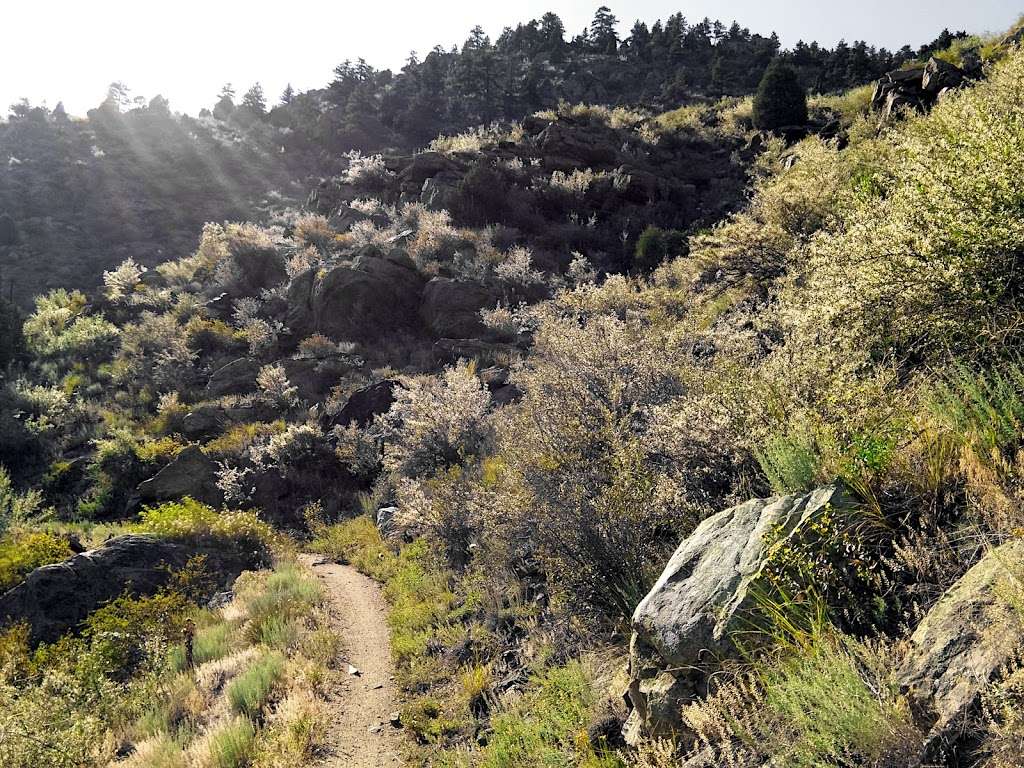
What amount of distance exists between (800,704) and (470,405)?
12.1 m

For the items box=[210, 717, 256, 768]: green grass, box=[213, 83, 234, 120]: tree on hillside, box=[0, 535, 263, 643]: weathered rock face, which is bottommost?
box=[0, 535, 263, 643]: weathered rock face

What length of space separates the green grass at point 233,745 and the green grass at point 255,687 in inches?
16.2

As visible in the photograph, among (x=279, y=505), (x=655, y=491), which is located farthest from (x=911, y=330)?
(x=279, y=505)

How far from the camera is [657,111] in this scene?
145 feet

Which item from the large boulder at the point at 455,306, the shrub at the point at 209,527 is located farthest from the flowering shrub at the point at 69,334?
the shrub at the point at 209,527

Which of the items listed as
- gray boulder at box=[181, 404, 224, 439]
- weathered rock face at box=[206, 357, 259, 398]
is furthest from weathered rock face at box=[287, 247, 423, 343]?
gray boulder at box=[181, 404, 224, 439]

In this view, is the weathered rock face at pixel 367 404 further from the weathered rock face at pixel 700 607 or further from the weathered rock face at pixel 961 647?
the weathered rock face at pixel 961 647

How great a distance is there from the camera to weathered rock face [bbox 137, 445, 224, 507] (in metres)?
17.3

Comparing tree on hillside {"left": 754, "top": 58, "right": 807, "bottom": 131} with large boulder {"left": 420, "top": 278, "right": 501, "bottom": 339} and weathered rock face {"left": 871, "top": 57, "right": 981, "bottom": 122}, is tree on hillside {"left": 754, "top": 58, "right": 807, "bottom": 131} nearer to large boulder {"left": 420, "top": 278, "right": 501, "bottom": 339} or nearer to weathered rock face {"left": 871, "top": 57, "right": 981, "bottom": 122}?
weathered rock face {"left": 871, "top": 57, "right": 981, "bottom": 122}

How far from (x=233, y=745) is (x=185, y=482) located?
43.1 feet

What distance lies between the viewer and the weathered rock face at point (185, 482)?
56.8ft

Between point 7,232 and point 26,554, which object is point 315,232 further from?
point 7,232

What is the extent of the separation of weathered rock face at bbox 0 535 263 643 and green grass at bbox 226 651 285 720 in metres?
4.47

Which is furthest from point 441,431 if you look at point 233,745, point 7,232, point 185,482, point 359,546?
point 7,232
